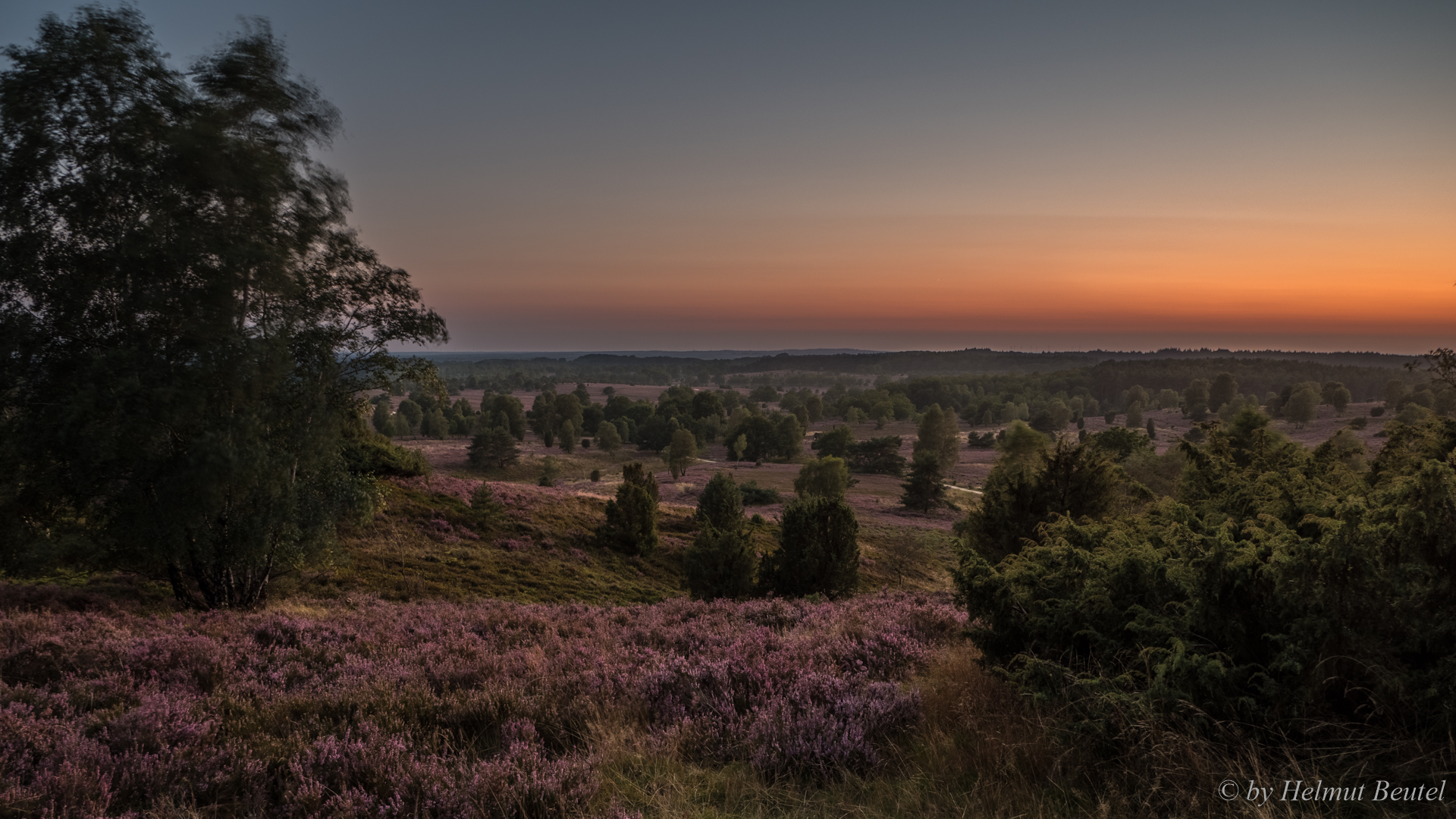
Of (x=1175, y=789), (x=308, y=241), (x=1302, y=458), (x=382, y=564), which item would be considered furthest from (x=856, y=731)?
(x=382, y=564)

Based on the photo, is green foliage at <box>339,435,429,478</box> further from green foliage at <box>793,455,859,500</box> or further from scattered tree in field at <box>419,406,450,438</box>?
scattered tree in field at <box>419,406,450,438</box>

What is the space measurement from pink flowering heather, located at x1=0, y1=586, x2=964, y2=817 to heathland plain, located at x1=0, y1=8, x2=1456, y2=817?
0.04 m

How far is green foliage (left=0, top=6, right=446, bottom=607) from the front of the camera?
32.9 feet

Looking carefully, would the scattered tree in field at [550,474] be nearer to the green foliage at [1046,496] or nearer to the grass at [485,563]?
the grass at [485,563]

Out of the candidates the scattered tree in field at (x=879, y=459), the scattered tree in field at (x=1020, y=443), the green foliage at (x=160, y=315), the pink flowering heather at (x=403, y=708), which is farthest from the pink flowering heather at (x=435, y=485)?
the scattered tree in field at (x=879, y=459)

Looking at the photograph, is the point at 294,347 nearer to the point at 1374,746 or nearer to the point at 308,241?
the point at 308,241

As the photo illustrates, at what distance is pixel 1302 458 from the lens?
6836 mm

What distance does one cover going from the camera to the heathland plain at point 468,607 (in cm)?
362

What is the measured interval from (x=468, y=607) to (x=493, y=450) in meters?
77.3

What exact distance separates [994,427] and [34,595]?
167779mm

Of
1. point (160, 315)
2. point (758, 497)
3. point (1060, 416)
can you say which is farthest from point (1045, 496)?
point (1060, 416)

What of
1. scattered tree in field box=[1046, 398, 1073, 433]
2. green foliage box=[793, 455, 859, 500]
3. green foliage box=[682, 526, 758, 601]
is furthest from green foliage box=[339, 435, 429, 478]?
scattered tree in field box=[1046, 398, 1073, 433]

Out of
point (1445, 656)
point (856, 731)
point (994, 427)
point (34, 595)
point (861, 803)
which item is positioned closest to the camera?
point (1445, 656)

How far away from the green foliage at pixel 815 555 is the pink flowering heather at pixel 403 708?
10687 millimetres
